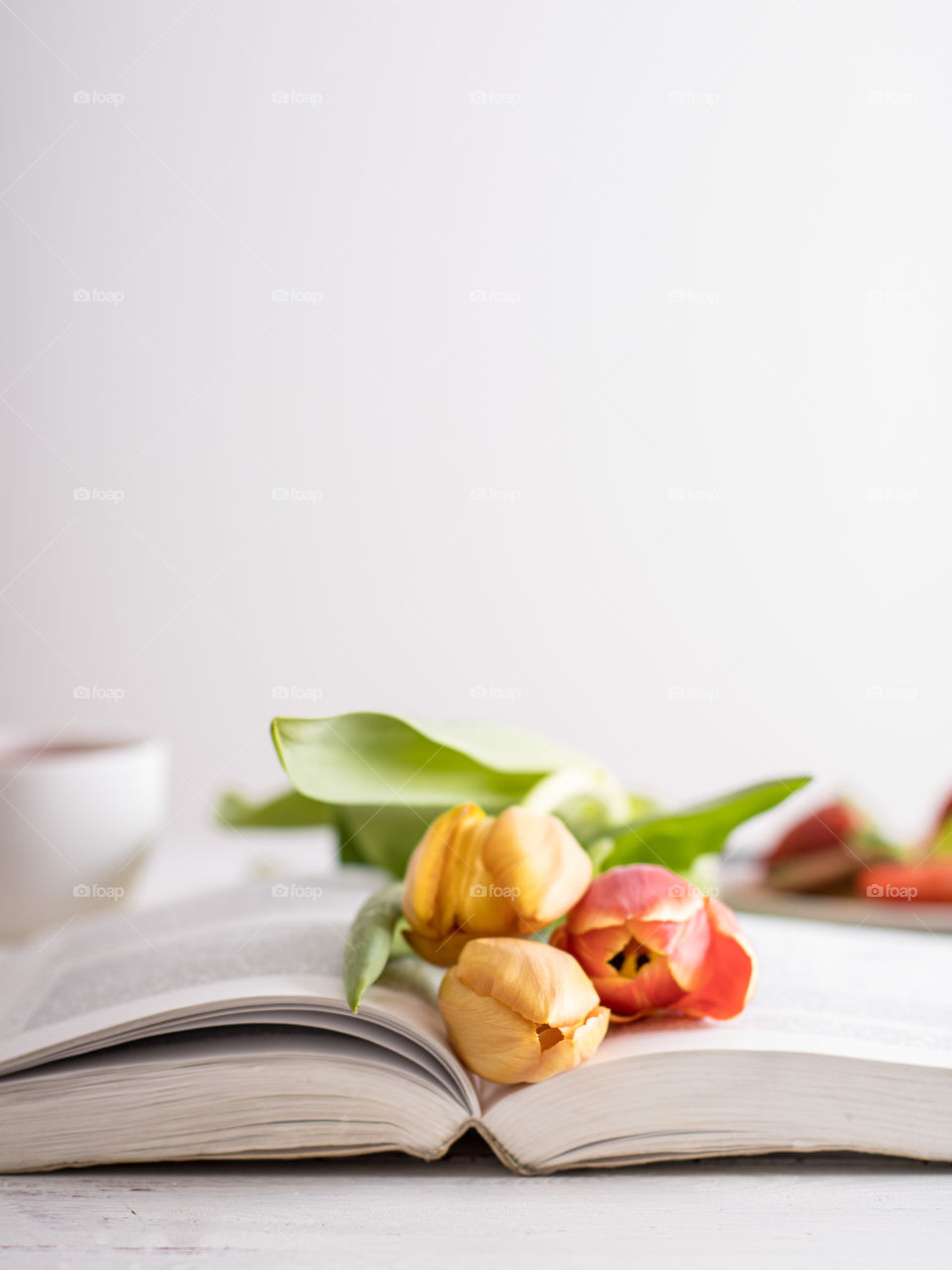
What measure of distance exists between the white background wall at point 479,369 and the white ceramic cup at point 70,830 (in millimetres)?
1043

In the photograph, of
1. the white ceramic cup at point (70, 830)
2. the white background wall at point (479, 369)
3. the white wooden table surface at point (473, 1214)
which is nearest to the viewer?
the white wooden table surface at point (473, 1214)

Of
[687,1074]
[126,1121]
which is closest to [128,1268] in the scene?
[126,1121]

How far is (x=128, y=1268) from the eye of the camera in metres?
0.29

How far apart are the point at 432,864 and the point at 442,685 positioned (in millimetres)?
1390

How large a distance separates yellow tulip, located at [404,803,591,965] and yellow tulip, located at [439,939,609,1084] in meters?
0.02

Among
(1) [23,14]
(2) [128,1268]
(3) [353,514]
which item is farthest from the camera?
(3) [353,514]

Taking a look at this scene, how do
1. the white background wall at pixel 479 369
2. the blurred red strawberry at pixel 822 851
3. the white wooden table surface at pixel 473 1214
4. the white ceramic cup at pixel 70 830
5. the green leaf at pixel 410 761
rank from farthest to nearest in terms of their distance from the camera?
the white background wall at pixel 479 369 → the blurred red strawberry at pixel 822 851 → the white ceramic cup at pixel 70 830 → the green leaf at pixel 410 761 → the white wooden table surface at pixel 473 1214

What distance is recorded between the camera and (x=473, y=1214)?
0.32m

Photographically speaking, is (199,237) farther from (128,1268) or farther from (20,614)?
(128,1268)

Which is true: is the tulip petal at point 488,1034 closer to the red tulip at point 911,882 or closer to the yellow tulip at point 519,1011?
the yellow tulip at point 519,1011

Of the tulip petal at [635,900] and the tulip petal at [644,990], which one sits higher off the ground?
the tulip petal at [635,900]

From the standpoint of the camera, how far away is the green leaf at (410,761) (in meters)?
0.45

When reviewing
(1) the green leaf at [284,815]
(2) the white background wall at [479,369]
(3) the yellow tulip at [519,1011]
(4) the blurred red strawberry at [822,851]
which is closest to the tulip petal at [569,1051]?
(3) the yellow tulip at [519,1011]

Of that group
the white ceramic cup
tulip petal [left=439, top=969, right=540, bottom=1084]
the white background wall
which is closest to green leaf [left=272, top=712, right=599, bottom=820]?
tulip petal [left=439, top=969, right=540, bottom=1084]
